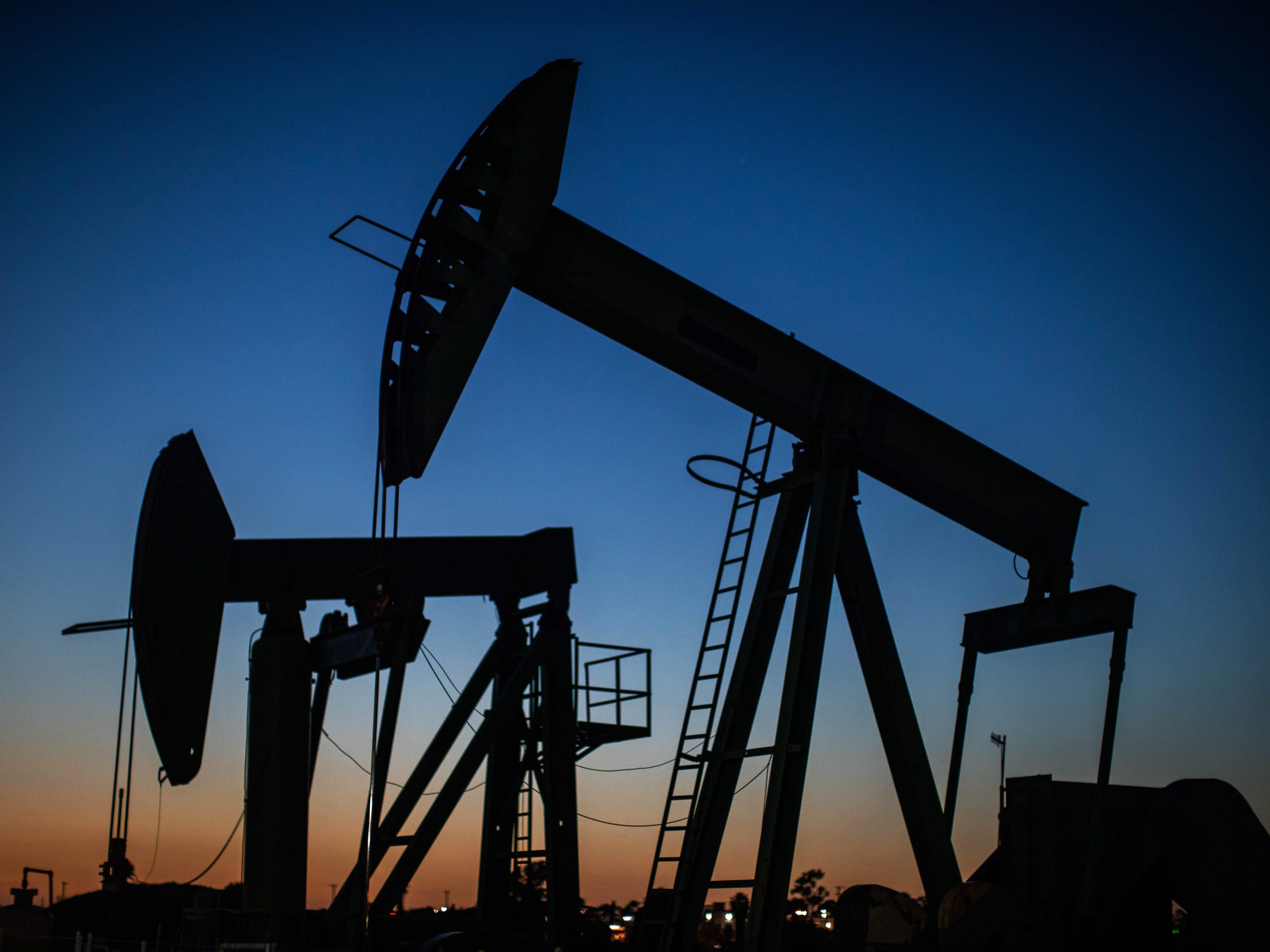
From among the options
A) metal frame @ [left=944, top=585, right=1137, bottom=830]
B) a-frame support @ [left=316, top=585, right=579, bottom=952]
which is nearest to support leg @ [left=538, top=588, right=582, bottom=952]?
a-frame support @ [left=316, top=585, right=579, bottom=952]

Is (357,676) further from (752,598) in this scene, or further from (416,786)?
(752,598)

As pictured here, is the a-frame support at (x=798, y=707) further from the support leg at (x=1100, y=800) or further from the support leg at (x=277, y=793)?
the support leg at (x=277, y=793)

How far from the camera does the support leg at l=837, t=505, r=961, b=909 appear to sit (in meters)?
6.62

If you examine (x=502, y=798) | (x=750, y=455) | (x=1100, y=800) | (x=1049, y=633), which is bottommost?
(x=502, y=798)

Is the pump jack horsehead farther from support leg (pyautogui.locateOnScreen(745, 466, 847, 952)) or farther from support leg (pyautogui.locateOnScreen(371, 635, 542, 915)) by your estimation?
support leg (pyautogui.locateOnScreen(371, 635, 542, 915))

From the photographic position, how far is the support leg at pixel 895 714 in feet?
21.7

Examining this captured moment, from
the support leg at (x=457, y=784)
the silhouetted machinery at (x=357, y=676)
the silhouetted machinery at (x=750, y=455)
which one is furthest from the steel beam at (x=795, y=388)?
the support leg at (x=457, y=784)

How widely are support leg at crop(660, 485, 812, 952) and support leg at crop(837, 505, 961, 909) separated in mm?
368

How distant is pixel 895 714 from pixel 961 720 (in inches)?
101

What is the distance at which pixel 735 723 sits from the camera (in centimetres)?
639

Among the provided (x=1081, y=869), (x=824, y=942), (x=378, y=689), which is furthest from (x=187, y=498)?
(x=1081, y=869)

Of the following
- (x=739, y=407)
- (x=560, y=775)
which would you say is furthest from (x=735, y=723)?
(x=560, y=775)

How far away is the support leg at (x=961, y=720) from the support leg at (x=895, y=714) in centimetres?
217

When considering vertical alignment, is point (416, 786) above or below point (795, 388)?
below
